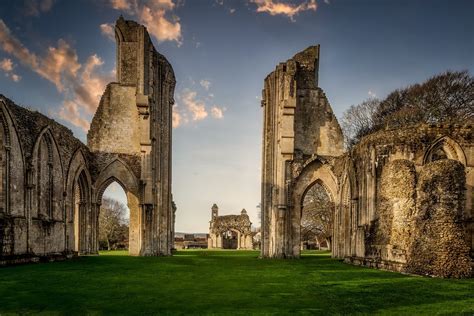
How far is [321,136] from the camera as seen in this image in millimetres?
23062

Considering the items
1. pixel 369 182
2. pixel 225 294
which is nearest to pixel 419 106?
pixel 369 182

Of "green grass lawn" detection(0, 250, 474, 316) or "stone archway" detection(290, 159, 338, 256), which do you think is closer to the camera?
"green grass lawn" detection(0, 250, 474, 316)

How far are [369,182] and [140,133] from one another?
13.5 m

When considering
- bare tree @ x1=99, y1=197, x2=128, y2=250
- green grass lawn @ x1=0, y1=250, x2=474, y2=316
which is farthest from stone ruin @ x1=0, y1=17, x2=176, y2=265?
bare tree @ x1=99, y1=197, x2=128, y2=250

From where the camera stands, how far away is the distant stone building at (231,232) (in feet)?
151

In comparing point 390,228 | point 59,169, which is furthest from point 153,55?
point 390,228

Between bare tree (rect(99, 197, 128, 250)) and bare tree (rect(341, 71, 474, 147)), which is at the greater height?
bare tree (rect(341, 71, 474, 147))

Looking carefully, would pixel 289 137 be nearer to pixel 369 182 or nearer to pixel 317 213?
pixel 369 182

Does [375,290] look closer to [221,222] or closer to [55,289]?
[55,289]

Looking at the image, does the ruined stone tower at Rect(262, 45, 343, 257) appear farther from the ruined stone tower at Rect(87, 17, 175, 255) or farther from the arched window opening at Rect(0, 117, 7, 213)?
the arched window opening at Rect(0, 117, 7, 213)

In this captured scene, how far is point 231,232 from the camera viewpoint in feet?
160

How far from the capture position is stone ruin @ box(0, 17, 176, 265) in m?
15.7

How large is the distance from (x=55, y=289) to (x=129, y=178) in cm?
1488

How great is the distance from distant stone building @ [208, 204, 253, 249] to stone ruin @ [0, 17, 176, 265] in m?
22.2
